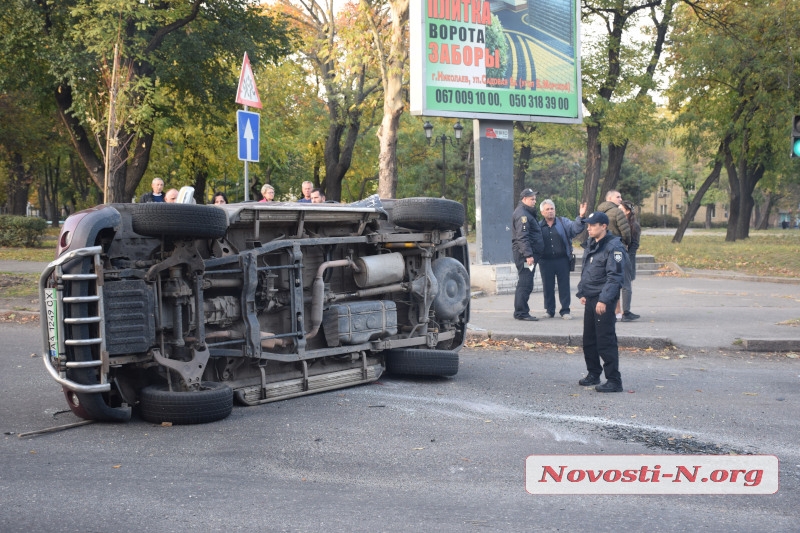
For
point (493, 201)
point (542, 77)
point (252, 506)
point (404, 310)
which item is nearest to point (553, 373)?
point (404, 310)

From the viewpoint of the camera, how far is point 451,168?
56625 millimetres

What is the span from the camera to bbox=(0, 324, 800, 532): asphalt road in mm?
4754

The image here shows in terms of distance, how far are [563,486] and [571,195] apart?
7804 cm

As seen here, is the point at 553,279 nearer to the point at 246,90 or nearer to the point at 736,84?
the point at 246,90

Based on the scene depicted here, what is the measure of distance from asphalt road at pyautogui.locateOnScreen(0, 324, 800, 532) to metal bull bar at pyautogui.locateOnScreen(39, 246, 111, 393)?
400 millimetres

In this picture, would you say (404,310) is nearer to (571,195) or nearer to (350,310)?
(350,310)

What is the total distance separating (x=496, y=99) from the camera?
17.9 m

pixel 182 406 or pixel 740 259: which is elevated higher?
pixel 740 259

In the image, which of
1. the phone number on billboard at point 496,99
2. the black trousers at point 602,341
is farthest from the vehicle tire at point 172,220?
the phone number on billboard at point 496,99

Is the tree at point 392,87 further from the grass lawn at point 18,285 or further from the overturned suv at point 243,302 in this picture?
the overturned suv at point 243,302

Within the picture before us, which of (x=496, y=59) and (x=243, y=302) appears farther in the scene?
(x=496, y=59)

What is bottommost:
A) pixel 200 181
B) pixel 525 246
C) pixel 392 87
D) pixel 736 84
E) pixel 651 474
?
pixel 651 474

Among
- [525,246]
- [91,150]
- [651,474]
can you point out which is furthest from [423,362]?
[91,150]

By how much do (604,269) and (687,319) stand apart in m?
5.60
